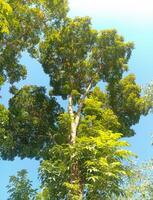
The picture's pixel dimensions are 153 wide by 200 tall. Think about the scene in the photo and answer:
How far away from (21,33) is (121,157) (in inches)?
363

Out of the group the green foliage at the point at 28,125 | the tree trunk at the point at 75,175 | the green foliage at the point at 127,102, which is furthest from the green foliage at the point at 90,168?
the green foliage at the point at 127,102

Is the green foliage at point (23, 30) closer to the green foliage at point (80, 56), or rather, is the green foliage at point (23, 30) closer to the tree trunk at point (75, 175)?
the green foliage at point (80, 56)

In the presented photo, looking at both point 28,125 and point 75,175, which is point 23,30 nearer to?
point 28,125

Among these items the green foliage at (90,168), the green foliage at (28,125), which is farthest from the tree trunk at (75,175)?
the green foliage at (28,125)

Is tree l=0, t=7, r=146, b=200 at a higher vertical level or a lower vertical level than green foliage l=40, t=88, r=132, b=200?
higher

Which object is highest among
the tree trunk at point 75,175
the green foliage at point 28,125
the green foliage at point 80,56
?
the green foliage at point 80,56

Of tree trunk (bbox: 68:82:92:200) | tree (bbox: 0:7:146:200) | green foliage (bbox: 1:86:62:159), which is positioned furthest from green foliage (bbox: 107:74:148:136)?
green foliage (bbox: 1:86:62:159)

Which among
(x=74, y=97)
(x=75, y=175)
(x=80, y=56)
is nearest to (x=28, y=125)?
(x=74, y=97)

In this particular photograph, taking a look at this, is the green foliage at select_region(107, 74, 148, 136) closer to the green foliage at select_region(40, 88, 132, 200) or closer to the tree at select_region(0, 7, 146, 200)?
the tree at select_region(0, 7, 146, 200)

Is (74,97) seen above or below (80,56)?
below

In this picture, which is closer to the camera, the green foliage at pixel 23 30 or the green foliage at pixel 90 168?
the green foliage at pixel 90 168

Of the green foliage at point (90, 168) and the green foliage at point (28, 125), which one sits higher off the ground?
the green foliage at point (28, 125)

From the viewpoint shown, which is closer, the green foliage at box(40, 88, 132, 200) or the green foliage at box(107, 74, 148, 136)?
the green foliage at box(40, 88, 132, 200)

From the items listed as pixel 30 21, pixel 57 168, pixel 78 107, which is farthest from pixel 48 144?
pixel 30 21
